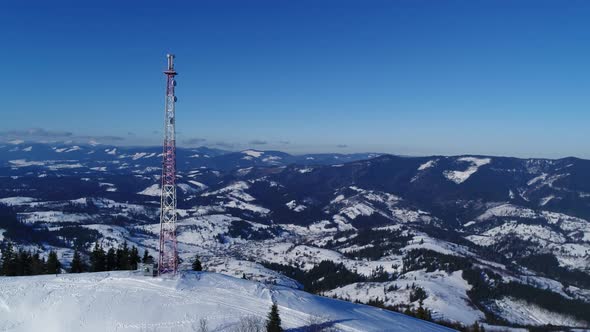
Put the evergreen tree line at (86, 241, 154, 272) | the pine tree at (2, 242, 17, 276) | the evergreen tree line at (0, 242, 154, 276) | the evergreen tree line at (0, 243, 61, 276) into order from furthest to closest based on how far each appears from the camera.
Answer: the evergreen tree line at (86, 241, 154, 272) → the evergreen tree line at (0, 242, 154, 276) → the pine tree at (2, 242, 17, 276) → the evergreen tree line at (0, 243, 61, 276)

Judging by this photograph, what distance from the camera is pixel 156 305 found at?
4931 cm

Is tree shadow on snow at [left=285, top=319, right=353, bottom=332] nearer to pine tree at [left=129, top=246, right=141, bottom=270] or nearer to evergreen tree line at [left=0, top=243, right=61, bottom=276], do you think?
pine tree at [left=129, top=246, right=141, bottom=270]

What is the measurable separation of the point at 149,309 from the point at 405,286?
16814 cm

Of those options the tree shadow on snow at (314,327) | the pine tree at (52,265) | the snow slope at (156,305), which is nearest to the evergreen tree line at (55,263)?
the pine tree at (52,265)

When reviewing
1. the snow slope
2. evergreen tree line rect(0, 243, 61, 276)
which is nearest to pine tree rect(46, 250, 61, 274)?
evergreen tree line rect(0, 243, 61, 276)

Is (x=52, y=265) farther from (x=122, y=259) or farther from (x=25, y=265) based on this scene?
(x=122, y=259)

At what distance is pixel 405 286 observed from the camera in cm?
19550

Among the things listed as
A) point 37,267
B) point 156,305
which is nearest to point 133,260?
point 37,267

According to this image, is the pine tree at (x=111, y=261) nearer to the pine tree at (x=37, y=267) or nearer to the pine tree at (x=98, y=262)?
the pine tree at (x=98, y=262)

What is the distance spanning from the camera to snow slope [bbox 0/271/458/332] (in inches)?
1821

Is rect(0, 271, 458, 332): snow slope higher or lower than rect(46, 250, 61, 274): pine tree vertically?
higher

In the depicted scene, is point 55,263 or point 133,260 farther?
point 133,260

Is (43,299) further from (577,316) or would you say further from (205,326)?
(577,316)

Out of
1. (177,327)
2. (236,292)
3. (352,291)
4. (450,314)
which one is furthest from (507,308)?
(177,327)
